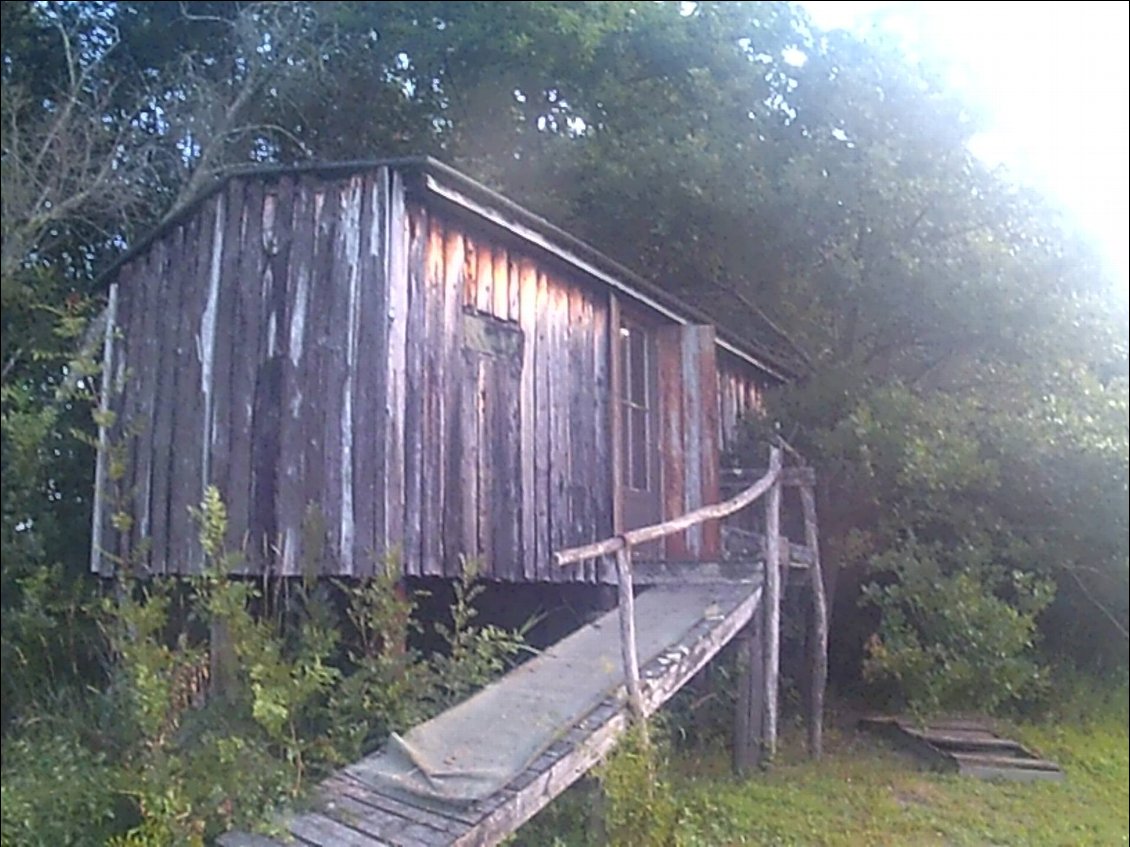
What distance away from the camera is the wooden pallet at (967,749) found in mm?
8703

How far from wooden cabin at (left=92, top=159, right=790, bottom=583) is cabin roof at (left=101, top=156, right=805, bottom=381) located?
0.02 meters

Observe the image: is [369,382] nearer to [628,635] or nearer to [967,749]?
A: [628,635]

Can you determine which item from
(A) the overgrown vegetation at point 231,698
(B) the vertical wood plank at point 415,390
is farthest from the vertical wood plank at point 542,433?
(B) the vertical wood plank at point 415,390

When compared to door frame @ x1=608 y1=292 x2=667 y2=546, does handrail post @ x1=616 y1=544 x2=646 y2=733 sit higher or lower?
lower

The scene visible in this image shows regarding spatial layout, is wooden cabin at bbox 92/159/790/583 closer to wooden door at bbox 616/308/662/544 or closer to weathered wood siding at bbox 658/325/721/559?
wooden door at bbox 616/308/662/544

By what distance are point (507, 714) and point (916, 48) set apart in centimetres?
966

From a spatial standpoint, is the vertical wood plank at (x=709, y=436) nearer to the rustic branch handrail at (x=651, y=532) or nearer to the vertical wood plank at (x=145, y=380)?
the rustic branch handrail at (x=651, y=532)

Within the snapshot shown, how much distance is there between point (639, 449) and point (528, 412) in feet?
7.35

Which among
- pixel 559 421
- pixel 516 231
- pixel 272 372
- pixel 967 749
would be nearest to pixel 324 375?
pixel 272 372

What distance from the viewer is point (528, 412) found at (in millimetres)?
9328

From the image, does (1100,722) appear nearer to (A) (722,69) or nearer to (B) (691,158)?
(B) (691,158)

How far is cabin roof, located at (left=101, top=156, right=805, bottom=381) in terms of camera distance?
808cm

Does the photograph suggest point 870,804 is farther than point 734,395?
No

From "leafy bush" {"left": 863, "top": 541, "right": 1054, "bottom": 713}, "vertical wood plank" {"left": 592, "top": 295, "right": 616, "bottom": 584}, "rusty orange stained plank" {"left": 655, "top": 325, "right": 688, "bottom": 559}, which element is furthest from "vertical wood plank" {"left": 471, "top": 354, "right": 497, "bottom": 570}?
"leafy bush" {"left": 863, "top": 541, "right": 1054, "bottom": 713}
